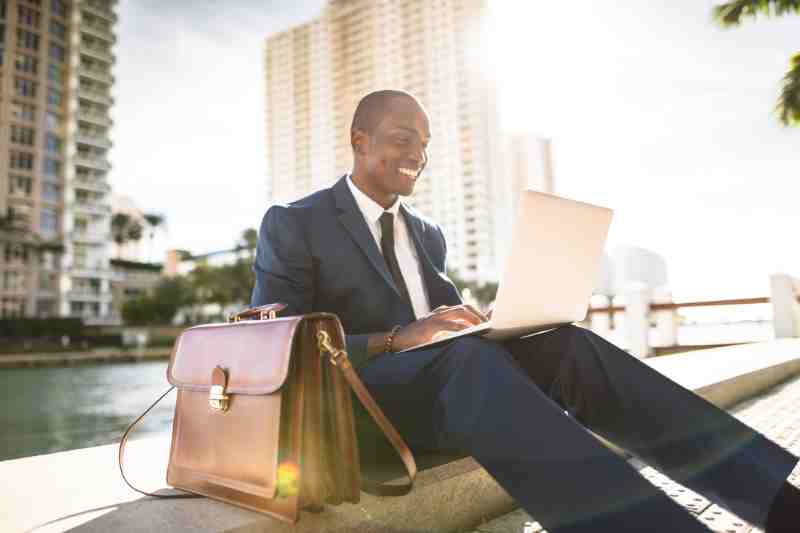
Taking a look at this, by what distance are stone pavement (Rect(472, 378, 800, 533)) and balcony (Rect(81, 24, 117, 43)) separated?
258 ft

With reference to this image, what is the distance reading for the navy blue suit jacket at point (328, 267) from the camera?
6.42 feet

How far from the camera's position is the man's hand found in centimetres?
164

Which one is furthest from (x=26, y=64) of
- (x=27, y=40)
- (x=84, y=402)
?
(x=84, y=402)

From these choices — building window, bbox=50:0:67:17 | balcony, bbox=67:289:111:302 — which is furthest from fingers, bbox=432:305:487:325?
building window, bbox=50:0:67:17

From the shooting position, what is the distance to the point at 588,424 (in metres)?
1.76

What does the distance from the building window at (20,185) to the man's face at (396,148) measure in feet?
225

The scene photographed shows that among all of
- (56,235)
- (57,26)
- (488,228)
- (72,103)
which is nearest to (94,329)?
(56,235)

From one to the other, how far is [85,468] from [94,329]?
6893cm

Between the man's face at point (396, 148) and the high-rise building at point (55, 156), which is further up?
the high-rise building at point (55, 156)

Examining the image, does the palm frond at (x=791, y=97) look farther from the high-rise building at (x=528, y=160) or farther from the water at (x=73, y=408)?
the high-rise building at (x=528, y=160)

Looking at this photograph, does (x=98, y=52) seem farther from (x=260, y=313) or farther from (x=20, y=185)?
(x=260, y=313)

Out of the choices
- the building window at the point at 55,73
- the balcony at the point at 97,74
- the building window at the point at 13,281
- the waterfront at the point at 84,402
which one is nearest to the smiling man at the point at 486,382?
the waterfront at the point at 84,402

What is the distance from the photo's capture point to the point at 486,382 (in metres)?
1.39

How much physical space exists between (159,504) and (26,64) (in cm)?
7512
